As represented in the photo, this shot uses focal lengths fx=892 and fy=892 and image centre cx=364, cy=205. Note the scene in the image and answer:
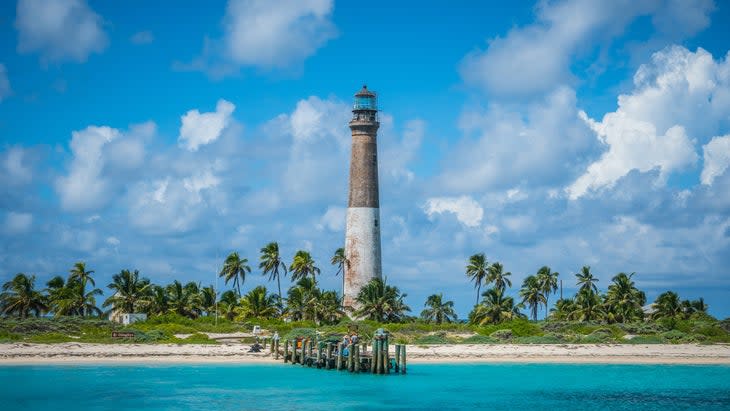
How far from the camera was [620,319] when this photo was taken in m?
72.2

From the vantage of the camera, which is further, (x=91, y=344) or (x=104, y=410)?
(x=91, y=344)

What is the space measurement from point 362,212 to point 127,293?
19.6 m

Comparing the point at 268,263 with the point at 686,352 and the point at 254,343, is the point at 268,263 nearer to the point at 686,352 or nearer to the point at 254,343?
the point at 254,343

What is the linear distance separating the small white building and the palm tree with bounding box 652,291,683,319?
41.4 meters

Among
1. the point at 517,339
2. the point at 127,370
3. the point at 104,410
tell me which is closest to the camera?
the point at 104,410

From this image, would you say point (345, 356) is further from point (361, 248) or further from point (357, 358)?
point (361, 248)

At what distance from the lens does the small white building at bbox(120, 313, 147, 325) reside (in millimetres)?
67812

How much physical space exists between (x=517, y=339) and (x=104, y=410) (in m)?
34.0

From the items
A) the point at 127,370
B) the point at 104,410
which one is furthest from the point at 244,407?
the point at 127,370

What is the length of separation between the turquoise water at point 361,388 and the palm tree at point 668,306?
19811 millimetres

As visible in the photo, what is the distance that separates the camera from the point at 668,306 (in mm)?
73938

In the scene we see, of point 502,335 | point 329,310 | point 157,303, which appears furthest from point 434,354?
point 157,303

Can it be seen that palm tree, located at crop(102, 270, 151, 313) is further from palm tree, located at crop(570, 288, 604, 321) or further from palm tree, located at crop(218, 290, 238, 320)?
palm tree, located at crop(570, 288, 604, 321)

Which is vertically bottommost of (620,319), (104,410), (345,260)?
(104,410)
